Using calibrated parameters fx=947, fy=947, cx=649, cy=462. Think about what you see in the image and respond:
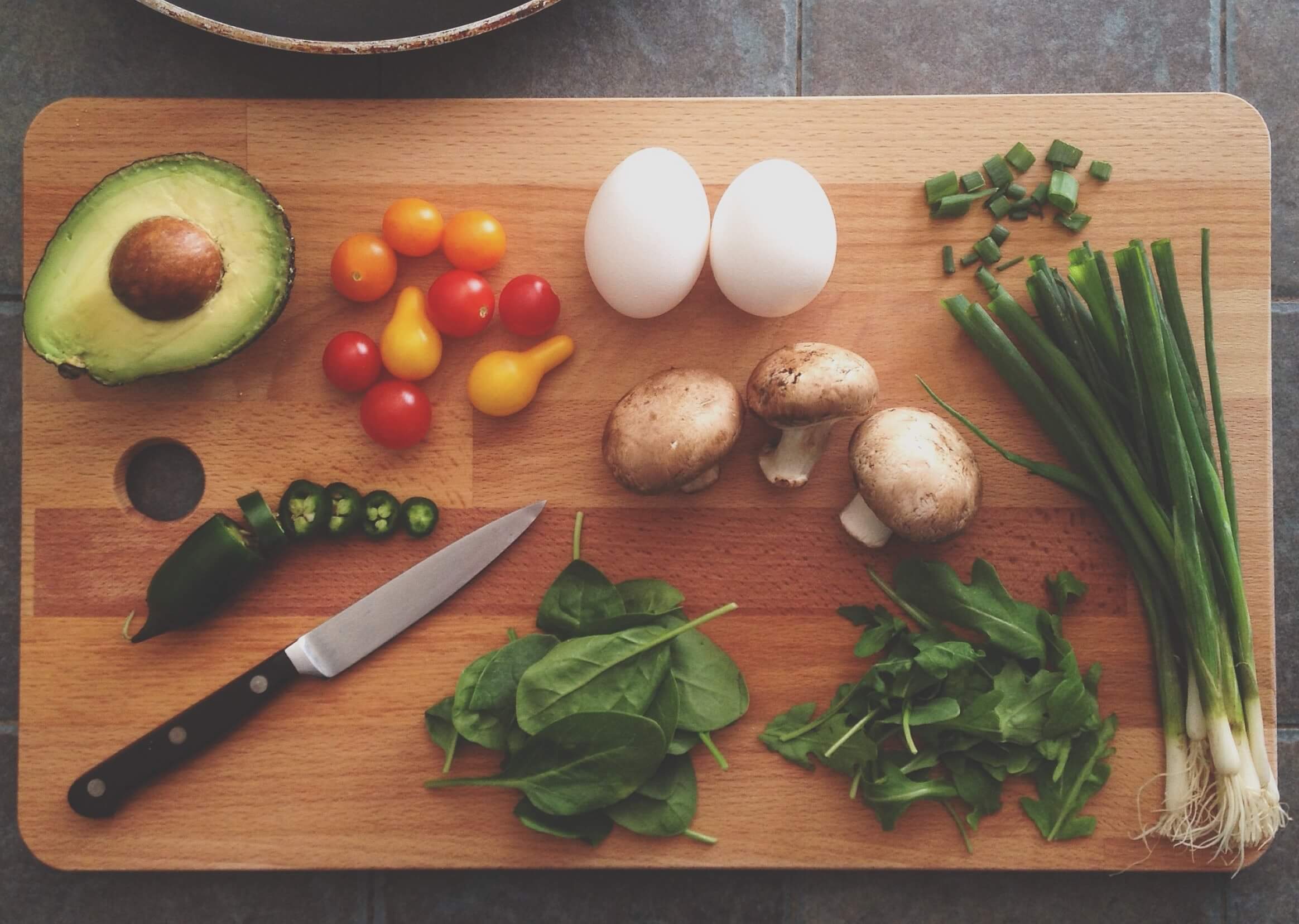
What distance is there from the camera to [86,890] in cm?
133

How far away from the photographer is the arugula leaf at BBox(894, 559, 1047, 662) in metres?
1.21

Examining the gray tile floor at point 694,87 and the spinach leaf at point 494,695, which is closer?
the spinach leaf at point 494,695

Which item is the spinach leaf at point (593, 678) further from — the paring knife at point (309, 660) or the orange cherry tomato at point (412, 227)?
the orange cherry tomato at point (412, 227)

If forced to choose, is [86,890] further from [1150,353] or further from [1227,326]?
[1227,326]

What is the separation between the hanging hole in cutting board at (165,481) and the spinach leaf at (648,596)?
23.9 inches

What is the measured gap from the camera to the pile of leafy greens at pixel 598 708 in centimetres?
117

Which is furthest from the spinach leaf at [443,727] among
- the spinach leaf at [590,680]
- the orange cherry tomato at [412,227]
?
the orange cherry tomato at [412,227]

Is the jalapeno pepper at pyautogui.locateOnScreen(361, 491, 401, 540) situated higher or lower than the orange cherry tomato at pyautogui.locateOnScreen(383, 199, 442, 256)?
lower

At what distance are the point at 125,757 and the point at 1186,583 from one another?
1.39m

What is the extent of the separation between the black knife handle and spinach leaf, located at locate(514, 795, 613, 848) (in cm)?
36

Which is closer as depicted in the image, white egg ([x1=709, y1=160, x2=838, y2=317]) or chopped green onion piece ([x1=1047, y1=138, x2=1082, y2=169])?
white egg ([x1=709, y1=160, x2=838, y2=317])

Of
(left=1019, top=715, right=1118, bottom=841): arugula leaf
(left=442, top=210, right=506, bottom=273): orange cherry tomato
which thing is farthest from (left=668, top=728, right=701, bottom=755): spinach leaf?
(left=442, top=210, right=506, bottom=273): orange cherry tomato

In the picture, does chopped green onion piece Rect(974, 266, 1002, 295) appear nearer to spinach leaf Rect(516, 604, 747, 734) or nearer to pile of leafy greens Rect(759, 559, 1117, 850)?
pile of leafy greens Rect(759, 559, 1117, 850)

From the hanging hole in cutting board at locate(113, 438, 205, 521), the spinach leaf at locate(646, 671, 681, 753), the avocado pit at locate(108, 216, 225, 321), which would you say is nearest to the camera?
the avocado pit at locate(108, 216, 225, 321)
